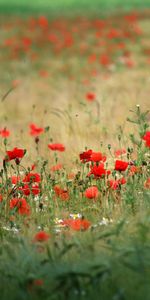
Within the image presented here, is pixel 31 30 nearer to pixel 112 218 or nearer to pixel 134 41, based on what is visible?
pixel 134 41

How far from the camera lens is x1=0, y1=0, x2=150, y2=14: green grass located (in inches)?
923

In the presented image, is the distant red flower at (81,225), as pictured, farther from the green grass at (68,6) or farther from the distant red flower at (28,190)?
the green grass at (68,6)

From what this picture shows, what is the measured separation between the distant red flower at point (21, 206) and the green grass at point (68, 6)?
18.5 meters

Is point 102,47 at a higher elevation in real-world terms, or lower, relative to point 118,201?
higher

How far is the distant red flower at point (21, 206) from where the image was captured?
13.9 ft

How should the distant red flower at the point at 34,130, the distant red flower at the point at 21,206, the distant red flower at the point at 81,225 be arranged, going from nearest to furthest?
1. the distant red flower at the point at 81,225
2. the distant red flower at the point at 21,206
3. the distant red flower at the point at 34,130

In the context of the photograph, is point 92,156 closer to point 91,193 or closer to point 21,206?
point 91,193

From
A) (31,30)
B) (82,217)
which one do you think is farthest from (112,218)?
(31,30)

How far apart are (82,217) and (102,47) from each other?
454 inches

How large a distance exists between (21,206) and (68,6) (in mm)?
21241

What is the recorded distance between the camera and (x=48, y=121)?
8430 millimetres

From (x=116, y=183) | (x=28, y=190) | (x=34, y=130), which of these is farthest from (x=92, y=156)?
(x=34, y=130)

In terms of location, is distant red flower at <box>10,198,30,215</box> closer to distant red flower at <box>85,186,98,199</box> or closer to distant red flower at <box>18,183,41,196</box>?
distant red flower at <box>18,183,41,196</box>

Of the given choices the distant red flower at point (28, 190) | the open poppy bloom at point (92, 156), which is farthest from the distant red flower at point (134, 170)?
the distant red flower at point (28, 190)
